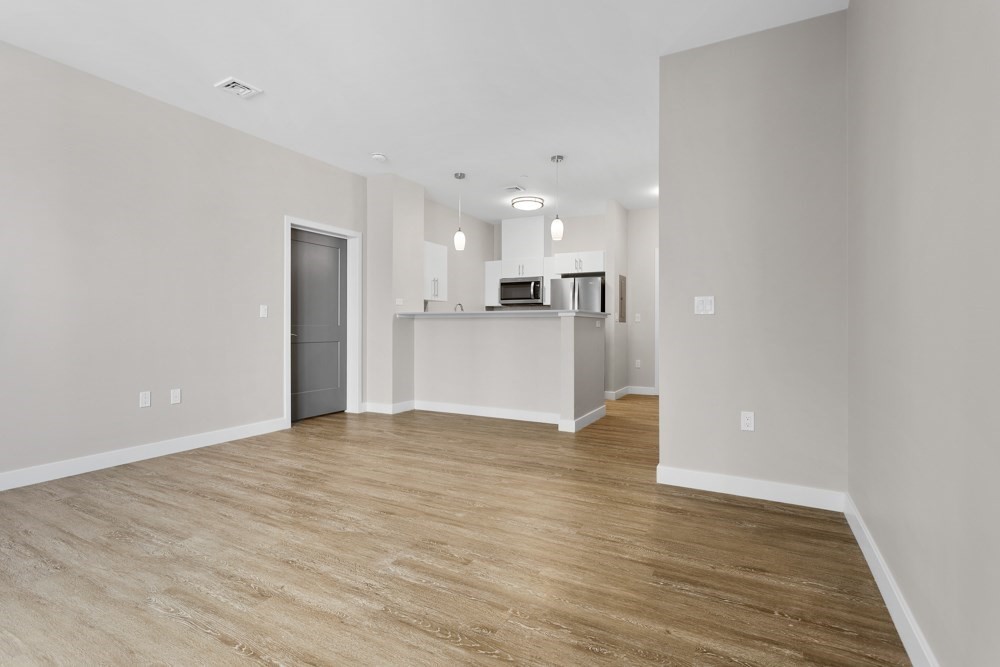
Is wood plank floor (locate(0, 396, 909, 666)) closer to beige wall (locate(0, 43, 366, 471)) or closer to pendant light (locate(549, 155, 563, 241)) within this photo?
beige wall (locate(0, 43, 366, 471))

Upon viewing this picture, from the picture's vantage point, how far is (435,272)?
6742mm

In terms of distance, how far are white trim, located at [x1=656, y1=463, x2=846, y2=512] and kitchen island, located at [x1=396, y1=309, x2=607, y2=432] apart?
160cm

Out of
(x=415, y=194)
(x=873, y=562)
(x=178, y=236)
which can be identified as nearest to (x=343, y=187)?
(x=415, y=194)

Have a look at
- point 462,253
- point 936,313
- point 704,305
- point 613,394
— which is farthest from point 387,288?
point 936,313

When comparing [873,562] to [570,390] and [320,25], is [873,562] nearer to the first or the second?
[570,390]

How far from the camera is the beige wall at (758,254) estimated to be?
2588mm

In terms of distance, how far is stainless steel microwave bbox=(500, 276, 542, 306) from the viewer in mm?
7270

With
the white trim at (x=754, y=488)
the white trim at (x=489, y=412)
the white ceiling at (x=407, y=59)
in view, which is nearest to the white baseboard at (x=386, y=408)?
the white trim at (x=489, y=412)

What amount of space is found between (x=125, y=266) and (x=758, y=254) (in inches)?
164

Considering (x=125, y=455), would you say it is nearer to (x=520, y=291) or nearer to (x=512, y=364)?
(x=512, y=364)

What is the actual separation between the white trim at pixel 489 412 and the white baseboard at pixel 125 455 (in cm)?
166

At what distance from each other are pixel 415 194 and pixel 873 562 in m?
5.26

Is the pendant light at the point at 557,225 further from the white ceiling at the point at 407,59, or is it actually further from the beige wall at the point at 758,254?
the beige wall at the point at 758,254

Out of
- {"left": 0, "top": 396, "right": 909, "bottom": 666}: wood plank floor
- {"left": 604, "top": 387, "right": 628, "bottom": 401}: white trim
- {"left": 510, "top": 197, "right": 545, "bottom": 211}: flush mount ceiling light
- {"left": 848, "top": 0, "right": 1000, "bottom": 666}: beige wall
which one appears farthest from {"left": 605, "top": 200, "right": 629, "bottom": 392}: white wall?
{"left": 848, "top": 0, "right": 1000, "bottom": 666}: beige wall
